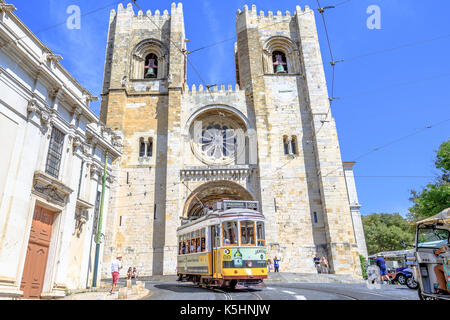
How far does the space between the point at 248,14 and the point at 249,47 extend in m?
3.36

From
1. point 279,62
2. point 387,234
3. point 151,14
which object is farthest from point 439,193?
point 387,234

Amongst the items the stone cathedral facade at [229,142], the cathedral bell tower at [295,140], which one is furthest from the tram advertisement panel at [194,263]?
the cathedral bell tower at [295,140]

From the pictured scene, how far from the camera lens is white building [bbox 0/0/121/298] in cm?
765

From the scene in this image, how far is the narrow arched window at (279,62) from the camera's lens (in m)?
23.9

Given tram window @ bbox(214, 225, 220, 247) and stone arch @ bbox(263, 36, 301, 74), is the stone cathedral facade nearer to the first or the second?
stone arch @ bbox(263, 36, 301, 74)

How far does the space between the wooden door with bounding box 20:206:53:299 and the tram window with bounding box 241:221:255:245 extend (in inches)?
239

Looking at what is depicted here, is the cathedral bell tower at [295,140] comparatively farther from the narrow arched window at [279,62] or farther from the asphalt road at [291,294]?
the asphalt road at [291,294]

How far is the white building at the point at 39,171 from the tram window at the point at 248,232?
18.9 ft

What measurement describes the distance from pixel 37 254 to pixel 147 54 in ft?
65.4

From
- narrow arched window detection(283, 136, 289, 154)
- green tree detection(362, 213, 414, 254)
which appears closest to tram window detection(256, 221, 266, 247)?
narrow arched window detection(283, 136, 289, 154)

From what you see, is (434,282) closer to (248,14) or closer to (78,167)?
(78,167)

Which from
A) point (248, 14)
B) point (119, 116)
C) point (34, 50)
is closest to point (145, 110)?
point (119, 116)

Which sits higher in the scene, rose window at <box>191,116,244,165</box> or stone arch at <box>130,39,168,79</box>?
stone arch at <box>130,39,168,79</box>

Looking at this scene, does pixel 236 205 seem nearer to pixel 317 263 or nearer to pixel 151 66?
pixel 317 263
